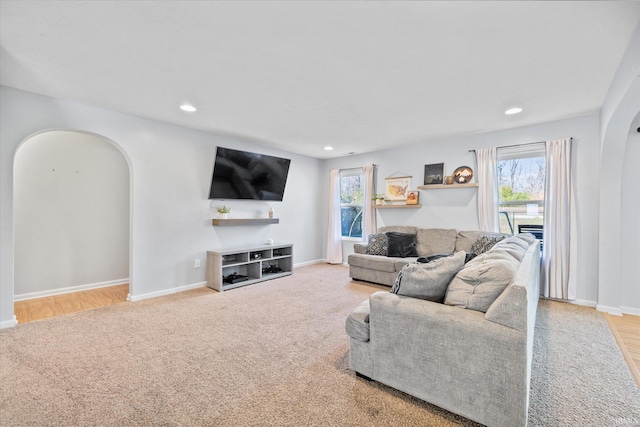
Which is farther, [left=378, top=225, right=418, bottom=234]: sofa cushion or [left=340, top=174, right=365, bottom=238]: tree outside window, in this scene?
[left=340, top=174, right=365, bottom=238]: tree outside window

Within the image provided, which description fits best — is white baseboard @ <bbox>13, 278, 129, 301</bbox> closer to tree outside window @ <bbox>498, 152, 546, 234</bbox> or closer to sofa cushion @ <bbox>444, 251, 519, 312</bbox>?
sofa cushion @ <bbox>444, 251, 519, 312</bbox>

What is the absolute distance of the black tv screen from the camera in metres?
4.47

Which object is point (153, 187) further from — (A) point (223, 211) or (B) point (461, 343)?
(B) point (461, 343)

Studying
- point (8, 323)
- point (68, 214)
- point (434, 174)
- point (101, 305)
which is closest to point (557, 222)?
point (434, 174)

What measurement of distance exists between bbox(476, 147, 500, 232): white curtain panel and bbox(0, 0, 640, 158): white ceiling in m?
0.78

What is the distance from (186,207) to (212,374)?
279 centimetres

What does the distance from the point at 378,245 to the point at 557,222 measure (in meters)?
2.44

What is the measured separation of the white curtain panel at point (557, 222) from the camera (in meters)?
3.62

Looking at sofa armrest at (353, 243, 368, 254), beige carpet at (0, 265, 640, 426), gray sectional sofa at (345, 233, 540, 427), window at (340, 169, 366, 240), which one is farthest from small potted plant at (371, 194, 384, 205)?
gray sectional sofa at (345, 233, 540, 427)

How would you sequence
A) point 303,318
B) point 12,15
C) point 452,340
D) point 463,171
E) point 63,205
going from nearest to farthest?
point 452,340 < point 12,15 < point 303,318 < point 63,205 < point 463,171

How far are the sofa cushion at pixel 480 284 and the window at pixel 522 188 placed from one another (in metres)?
2.89

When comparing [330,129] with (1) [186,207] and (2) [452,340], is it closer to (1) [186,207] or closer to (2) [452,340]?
(1) [186,207]

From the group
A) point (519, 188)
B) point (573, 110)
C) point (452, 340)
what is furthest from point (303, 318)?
point (573, 110)

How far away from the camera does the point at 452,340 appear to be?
158 cm
